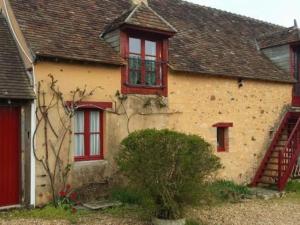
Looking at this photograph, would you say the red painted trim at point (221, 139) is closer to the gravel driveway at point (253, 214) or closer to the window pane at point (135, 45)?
the gravel driveway at point (253, 214)

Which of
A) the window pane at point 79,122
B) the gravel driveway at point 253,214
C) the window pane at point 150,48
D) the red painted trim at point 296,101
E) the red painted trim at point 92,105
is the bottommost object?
the gravel driveway at point 253,214

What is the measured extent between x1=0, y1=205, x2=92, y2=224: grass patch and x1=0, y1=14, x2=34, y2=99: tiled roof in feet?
9.01

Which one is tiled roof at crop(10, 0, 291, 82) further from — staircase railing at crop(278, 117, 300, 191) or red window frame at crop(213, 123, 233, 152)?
staircase railing at crop(278, 117, 300, 191)

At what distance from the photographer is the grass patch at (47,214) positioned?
9.12 m

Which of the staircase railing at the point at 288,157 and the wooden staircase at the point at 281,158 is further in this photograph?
the wooden staircase at the point at 281,158

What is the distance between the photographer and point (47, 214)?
929 centimetres

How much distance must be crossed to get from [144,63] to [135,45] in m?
0.61

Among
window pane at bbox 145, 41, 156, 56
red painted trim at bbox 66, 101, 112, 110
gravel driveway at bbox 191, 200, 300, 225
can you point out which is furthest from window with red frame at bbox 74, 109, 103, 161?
gravel driveway at bbox 191, 200, 300, 225

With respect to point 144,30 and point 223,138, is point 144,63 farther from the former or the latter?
point 223,138

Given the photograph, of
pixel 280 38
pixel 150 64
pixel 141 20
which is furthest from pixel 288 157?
pixel 141 20

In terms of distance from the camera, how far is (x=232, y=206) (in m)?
11.1

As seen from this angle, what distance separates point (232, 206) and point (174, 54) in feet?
17.2

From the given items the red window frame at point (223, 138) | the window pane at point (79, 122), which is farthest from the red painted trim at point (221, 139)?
the window pane at point (79, 122)

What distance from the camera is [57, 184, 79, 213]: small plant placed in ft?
32.5
